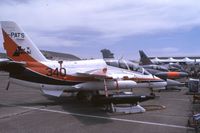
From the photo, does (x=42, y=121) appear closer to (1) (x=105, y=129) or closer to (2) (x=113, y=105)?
(1) (x=105, y=129)

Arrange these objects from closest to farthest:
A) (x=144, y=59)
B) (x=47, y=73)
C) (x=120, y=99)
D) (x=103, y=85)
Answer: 1. (x=120, y=99)
2. (x=47, y=73)
3. (x=103, y=85)
4. (x=144, y=59)

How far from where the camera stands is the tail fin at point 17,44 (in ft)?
52.5

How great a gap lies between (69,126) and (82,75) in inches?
234

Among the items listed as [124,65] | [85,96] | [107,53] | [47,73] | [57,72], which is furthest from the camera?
[107,53]

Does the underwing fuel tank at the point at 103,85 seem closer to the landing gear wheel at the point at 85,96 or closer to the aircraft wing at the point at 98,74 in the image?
the aircraft wing at the point at 98,74

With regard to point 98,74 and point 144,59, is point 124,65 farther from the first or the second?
point 144,59

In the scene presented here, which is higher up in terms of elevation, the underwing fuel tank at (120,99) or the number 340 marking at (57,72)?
the number 340 marking at (57,72)

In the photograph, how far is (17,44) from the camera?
1622cm

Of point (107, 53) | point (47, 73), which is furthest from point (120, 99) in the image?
point (107, 53)

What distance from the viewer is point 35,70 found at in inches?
625

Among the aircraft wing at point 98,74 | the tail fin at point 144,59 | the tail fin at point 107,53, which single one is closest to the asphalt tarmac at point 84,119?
the aircraft wing at point 98,74

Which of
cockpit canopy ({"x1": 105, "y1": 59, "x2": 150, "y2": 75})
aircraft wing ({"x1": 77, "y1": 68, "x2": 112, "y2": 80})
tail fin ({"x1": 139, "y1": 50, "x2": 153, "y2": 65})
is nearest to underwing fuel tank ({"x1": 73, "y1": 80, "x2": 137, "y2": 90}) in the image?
aircraft wing ({"x1": 77, "y1": 68, "x2": 112, "y2": 80})

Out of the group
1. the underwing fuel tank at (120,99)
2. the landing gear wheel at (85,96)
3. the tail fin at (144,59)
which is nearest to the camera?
the underwing fuel tank at (120,99)

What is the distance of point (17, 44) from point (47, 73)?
2196mm
